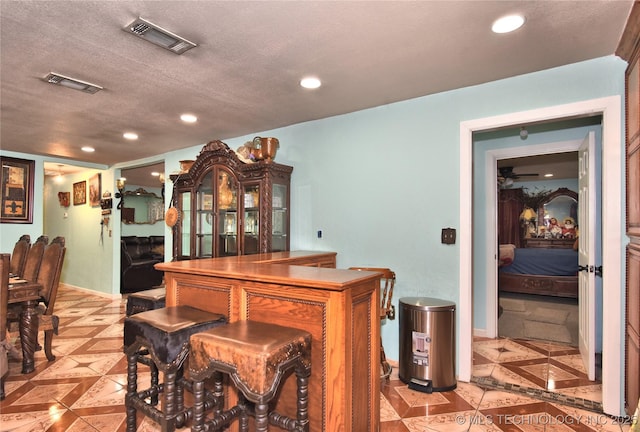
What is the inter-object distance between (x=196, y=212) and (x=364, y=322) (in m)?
3.08

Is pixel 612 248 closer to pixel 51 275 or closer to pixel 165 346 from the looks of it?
pixel 165 346

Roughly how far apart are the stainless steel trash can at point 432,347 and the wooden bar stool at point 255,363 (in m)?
1.33

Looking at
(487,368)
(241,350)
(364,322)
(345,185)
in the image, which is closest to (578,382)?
(487,368)

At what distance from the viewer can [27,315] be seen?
3127mm

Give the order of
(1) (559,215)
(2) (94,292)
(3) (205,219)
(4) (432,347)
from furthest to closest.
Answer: (1) (559,215) < (2) (94,292) < (3) (205,219) < (4) (432,347)

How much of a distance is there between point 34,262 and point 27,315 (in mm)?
791

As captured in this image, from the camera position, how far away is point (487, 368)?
314cm

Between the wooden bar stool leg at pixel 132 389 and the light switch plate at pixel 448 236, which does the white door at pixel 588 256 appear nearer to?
the light switch plate at pixel 448 236

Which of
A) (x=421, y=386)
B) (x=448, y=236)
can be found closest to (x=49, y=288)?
(x=421, y=386)

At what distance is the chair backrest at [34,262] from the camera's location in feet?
11.9

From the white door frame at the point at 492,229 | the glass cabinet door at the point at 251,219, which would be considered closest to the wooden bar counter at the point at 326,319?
the glass cabinet door at the point at 251,219

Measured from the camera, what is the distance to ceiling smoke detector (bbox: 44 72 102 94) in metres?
2.66

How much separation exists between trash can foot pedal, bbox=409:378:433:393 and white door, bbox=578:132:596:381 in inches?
51.6

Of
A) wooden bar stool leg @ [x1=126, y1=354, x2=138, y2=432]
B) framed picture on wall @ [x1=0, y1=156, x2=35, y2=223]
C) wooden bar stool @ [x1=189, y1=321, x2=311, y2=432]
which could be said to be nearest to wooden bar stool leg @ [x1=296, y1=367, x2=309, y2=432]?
wooden bar stool @ [x1=189, y1=321, x2=311, y2=432]
